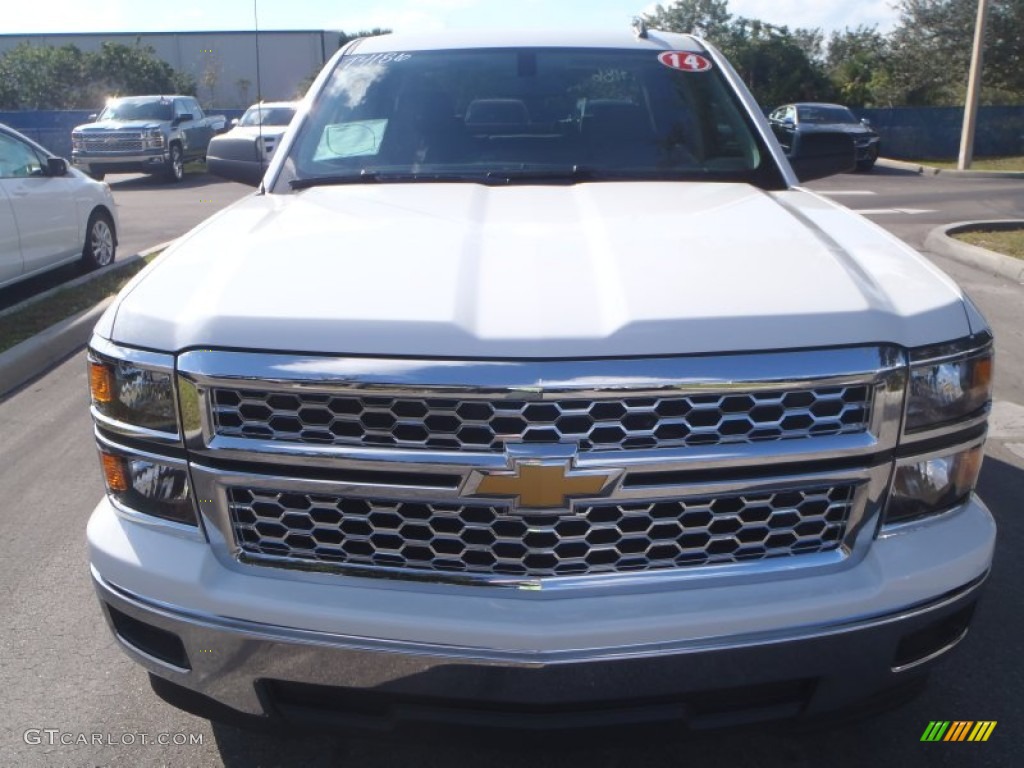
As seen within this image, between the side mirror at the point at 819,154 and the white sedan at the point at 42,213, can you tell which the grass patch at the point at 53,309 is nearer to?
the white sedan at the point at 42,213

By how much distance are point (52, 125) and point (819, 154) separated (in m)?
28.3

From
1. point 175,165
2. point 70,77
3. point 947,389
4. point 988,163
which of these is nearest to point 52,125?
point 175,165

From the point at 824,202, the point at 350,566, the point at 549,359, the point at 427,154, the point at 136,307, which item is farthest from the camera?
the point at 427,154

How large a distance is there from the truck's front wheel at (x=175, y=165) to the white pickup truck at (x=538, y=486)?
2052cm

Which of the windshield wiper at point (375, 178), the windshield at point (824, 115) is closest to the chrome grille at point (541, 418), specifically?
the windshield wiper at point (375, 178)

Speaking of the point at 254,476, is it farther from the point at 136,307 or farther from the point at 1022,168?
the point at 1022,168

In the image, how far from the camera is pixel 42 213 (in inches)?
336

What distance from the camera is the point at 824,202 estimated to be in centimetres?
330

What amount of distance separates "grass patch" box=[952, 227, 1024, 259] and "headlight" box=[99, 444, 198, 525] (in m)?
9.74

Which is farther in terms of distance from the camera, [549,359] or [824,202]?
[824,202]

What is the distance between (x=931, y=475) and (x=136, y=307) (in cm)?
186

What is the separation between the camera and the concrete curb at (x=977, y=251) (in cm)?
948

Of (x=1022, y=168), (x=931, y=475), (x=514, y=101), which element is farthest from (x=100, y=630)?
(x=1022, y=168)

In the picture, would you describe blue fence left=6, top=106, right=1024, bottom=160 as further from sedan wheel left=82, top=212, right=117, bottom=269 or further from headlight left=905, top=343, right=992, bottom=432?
headlight left=905, top=343, right=992, bottom=432
